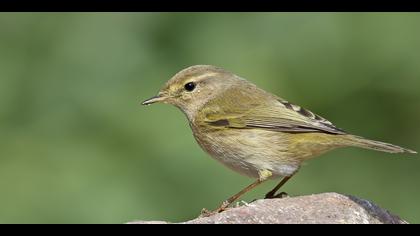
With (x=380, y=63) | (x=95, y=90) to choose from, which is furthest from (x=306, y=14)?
(x=95, y=90)

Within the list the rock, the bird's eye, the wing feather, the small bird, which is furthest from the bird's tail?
the bird's eye

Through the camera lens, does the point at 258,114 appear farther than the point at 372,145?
Yes

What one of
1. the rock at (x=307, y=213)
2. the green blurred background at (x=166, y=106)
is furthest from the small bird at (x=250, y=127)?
the green blurred background at (x=166, y=106)

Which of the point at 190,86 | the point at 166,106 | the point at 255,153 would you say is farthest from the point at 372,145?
the point at 166,106

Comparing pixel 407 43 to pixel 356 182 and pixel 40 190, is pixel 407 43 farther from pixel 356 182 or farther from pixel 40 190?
pixel 40 190

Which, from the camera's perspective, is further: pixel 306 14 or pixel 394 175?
pixel 306 14

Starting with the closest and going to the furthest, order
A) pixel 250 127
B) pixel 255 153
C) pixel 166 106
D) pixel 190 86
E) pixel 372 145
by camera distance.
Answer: pixel 372 145
pixel 255 153
pixel 250 127
pixel 190 86
pixel 166 106

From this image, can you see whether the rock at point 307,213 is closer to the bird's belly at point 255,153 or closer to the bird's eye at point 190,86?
the bird's belly at point 255,153

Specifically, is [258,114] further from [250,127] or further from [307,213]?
[307,213]
